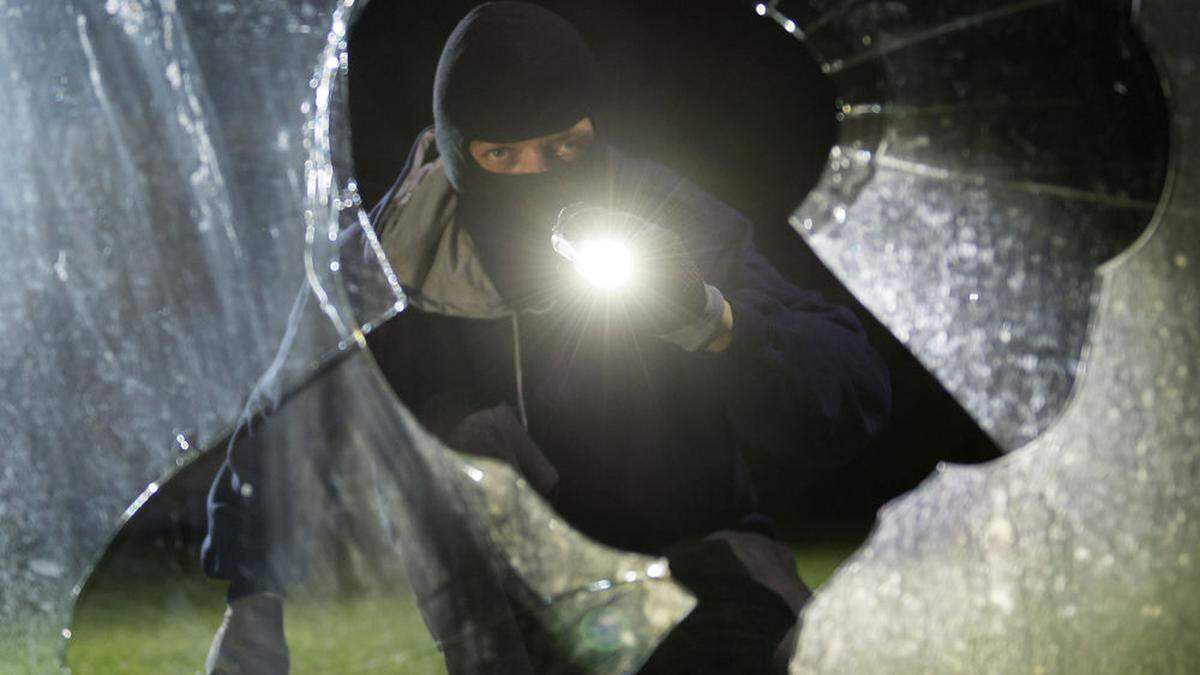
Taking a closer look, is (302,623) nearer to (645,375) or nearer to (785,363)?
(645,375)

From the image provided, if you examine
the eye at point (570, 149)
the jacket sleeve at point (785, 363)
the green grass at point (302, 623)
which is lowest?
the green grass at point (302, 623)

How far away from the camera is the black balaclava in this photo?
1.46 m

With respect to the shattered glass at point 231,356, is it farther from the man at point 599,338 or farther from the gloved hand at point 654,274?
the gloved hand at point 654,274

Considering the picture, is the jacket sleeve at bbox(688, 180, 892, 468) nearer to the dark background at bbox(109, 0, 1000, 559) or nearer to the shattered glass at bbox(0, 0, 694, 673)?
the dark background at bbox(109, 0, 1000, 559)

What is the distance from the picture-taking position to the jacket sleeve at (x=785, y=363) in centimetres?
152

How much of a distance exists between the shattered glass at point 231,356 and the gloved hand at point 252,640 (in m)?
0.02

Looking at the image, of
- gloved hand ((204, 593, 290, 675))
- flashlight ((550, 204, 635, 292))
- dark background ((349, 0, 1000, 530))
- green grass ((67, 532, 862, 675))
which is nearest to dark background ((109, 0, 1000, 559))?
dark background ((349, 0, 1000, 530))

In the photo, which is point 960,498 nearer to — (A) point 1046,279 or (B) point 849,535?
(B) point 849,535

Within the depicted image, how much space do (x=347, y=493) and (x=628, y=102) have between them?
0.62 metres

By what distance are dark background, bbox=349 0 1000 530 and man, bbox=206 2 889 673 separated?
3cm

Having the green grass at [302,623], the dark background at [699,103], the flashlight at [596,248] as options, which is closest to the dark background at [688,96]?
the dark background at [699,103]

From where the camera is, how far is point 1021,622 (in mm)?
1667

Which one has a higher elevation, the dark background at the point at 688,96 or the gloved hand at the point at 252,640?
the dark background at the point at 688,96

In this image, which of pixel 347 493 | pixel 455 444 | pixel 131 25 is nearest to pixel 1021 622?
pixel 455 444
